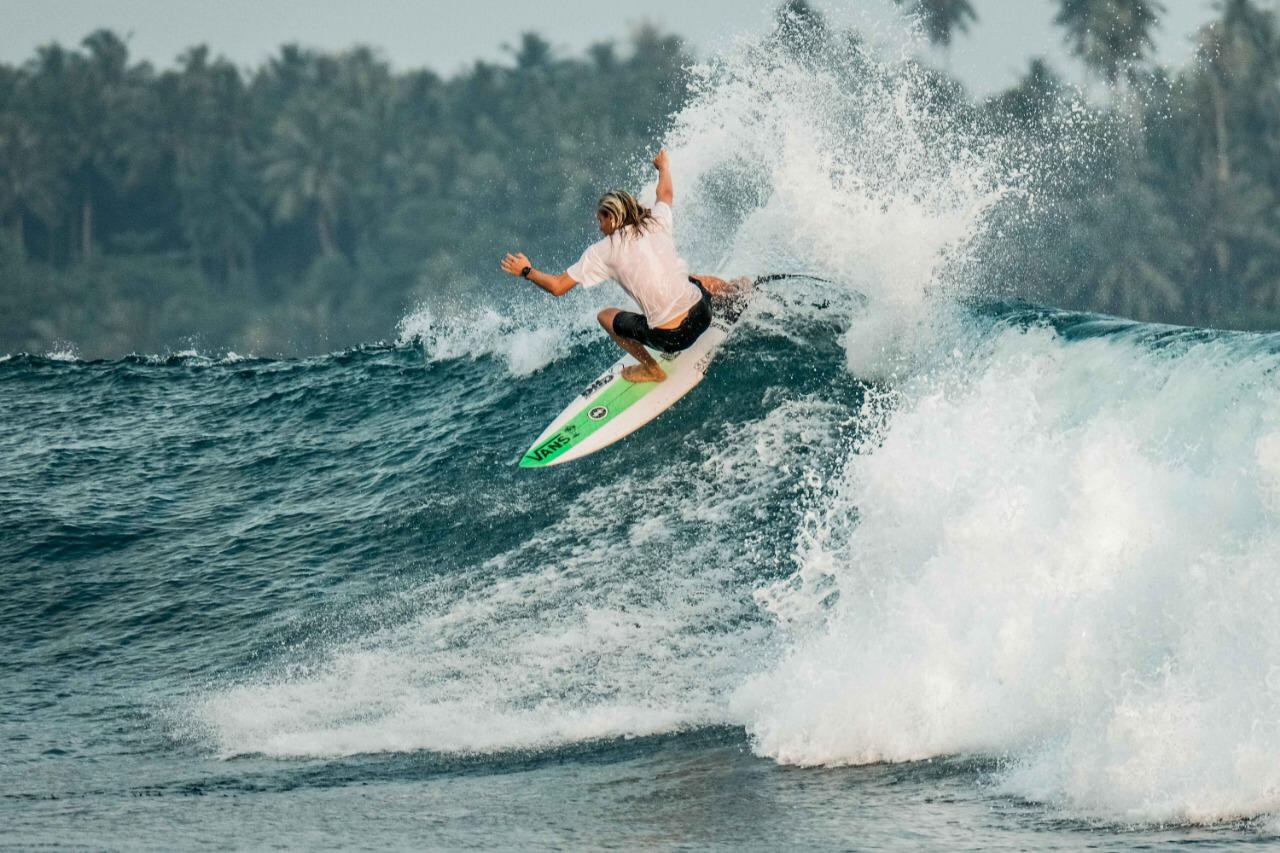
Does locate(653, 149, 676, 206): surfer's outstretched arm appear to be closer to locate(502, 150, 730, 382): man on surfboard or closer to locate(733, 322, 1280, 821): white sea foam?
locate(502, 150, 730, 382): man on surfboard

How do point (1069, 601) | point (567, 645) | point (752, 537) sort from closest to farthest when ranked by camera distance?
point (1069, 601) → point (567, 645) → point (752, 537)

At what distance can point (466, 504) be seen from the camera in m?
12.6

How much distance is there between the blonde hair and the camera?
1114 cm

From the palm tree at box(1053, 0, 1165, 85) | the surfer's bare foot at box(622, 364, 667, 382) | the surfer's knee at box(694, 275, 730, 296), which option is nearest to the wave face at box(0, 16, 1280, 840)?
the surfer's bare foot at box(622, 364, 667, 382)

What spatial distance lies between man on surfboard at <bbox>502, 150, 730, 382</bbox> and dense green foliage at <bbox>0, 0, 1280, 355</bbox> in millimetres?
36943

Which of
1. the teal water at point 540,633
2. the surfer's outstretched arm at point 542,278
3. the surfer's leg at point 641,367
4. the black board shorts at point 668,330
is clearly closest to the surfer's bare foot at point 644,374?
the surfer's leg at point 641,367

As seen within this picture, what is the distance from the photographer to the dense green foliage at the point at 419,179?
5638cm

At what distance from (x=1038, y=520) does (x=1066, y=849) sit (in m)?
2.61

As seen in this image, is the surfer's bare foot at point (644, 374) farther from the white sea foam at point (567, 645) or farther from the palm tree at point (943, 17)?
the palm tree at point (943, 17)

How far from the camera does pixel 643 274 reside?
11.4 m

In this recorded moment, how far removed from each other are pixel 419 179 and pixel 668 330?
2648 inches

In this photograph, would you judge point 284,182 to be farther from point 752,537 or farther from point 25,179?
point 752,537

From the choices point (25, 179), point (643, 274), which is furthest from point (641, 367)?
point (25, 179)

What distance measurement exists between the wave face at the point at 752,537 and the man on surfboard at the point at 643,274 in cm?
102
